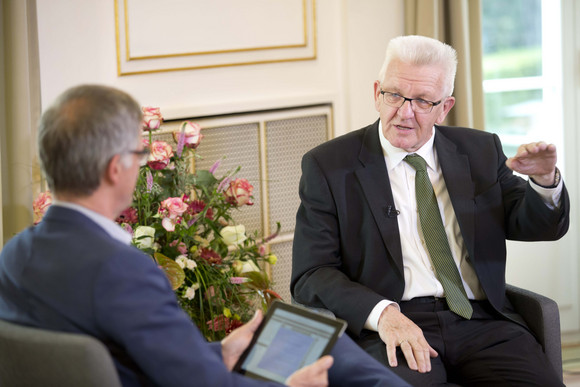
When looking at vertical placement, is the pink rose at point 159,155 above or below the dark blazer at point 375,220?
above

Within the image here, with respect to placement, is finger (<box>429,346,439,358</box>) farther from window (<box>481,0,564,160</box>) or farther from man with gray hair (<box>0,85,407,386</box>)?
window (<box>481,0,564,160</box>)

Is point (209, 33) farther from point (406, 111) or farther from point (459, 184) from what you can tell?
point (459, 184)

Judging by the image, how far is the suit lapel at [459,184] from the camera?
2596mm

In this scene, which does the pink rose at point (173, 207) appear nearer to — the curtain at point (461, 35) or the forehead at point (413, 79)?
the forehead at point (413, 79)

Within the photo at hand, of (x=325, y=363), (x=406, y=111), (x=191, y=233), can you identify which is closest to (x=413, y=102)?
(x=406, y=111)

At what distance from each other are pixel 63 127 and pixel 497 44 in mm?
3285

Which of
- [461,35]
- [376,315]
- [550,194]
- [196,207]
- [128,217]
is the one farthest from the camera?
[461,35]

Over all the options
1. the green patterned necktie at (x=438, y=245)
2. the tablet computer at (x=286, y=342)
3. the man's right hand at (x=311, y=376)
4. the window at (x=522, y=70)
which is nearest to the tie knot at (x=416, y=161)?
the green patterned necktie at (x=438, y=245)

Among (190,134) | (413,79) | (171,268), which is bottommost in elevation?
(171,268)

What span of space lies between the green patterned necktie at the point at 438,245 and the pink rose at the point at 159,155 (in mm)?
887

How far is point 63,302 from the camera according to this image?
1.53m

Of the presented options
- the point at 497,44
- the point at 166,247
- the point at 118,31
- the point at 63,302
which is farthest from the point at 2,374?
the point at 497,44

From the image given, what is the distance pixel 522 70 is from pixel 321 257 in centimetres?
236

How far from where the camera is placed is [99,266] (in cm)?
150
